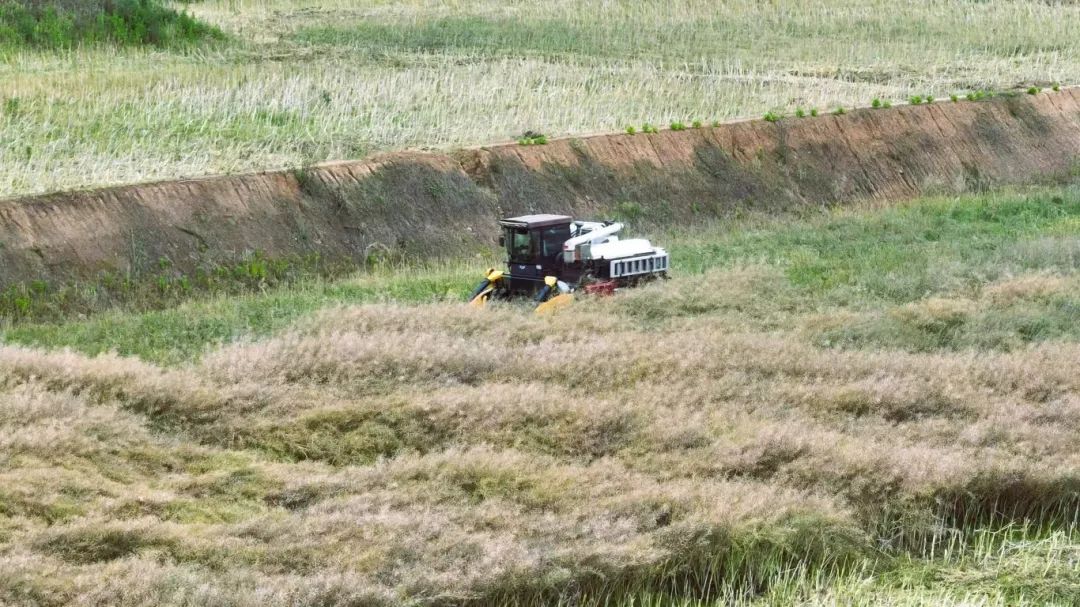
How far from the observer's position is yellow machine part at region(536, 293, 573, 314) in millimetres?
17219

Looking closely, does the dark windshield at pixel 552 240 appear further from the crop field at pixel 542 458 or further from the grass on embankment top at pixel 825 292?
the crop field at pixel 542 458

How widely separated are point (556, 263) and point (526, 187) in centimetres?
633

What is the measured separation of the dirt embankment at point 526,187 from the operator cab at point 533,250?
13.2ft

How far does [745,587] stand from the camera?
10.8m

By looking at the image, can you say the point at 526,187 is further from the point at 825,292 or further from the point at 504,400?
the point at 504,400

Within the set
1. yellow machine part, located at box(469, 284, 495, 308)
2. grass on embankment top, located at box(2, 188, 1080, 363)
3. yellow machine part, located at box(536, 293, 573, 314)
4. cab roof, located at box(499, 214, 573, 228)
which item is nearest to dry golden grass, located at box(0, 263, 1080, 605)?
yellow machine part, located at box(536, 293, 573, 314)

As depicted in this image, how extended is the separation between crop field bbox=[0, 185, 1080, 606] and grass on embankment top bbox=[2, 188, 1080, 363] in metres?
0.10

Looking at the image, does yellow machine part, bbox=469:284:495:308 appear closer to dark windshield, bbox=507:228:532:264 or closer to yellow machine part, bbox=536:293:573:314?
dark windshield, bbox=507:228:532:264

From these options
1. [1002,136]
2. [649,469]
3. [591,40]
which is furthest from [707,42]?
[649,469]

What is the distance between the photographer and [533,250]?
60.7ft

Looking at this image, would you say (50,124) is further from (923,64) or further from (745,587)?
(923,64)

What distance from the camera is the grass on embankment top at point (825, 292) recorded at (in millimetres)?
16719

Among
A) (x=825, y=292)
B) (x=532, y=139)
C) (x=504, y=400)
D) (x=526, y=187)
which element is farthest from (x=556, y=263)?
(x=532, y=139)

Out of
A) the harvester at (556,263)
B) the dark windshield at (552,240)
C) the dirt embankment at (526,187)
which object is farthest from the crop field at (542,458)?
the dirt embankment at (526,187)
